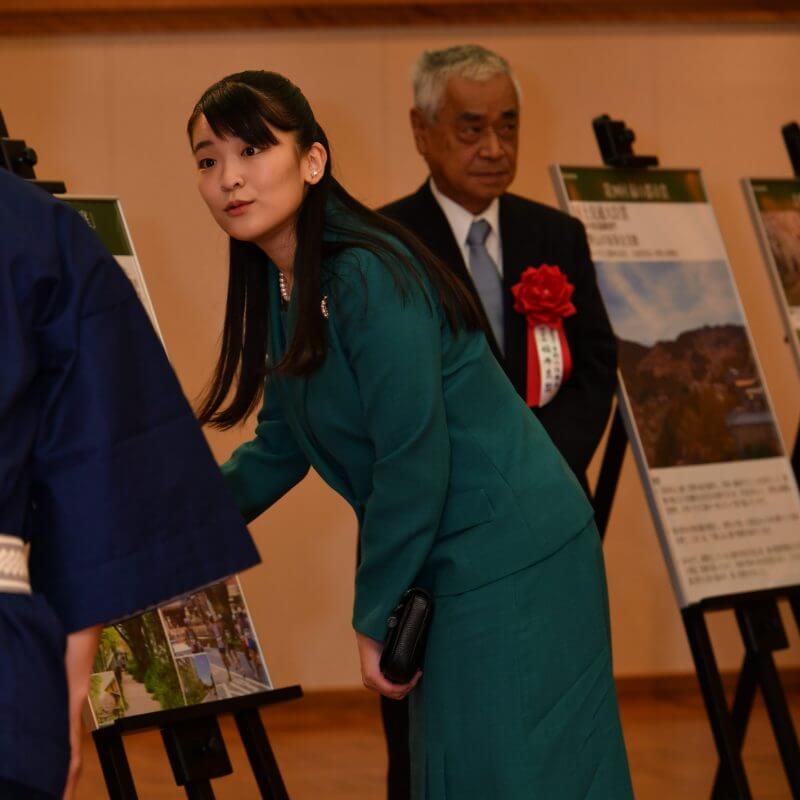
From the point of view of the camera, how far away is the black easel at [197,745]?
7.25 feet

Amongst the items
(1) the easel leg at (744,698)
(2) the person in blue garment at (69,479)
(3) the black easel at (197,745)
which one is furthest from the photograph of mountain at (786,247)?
(2) the person in blue garment at (69,479)

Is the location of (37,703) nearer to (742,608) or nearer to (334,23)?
(742,608)

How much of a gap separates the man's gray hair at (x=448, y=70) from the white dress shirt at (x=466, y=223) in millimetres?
211

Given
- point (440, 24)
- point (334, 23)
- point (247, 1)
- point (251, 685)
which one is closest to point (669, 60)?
point (440, 24)

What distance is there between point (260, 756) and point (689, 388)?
1527 millimetres

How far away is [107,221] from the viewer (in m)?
2.72

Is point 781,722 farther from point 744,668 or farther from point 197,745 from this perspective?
point 197,745

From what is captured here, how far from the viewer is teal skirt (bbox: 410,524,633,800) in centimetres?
188

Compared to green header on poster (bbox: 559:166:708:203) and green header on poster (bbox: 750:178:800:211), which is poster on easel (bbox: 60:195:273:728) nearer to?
green header on poster (bbox: 559:166:708:203)

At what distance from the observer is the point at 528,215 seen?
10.3 ft

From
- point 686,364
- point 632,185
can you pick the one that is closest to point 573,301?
point 686,364

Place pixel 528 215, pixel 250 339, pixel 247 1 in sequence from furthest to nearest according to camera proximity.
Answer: pixel 247 1, pixel 528 215, pixel 250 339

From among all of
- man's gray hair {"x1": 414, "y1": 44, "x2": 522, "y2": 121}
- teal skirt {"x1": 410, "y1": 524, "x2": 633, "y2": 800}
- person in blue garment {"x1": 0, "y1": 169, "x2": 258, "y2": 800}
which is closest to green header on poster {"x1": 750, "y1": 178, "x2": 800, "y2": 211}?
man's gray hair {"x1": 414, "y1": 44, "x2": 522, "y2": 121}

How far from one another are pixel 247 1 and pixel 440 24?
67cm
